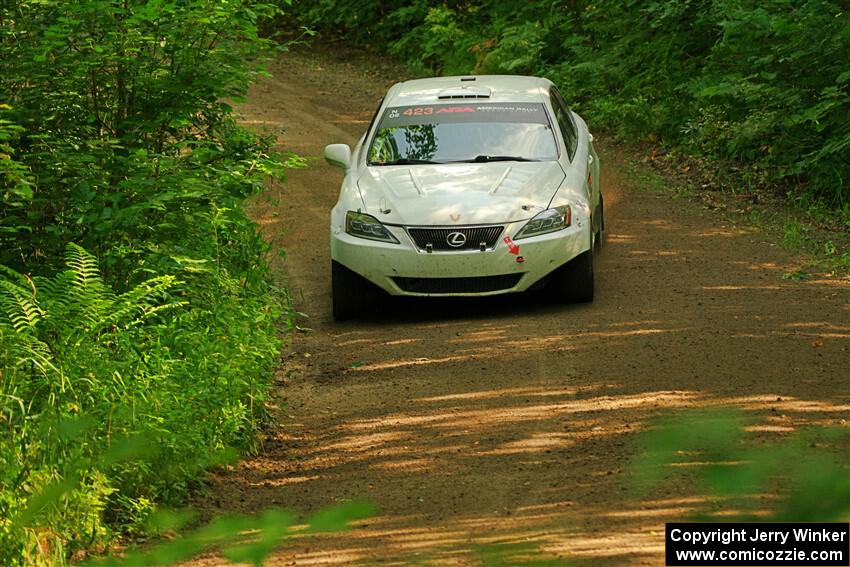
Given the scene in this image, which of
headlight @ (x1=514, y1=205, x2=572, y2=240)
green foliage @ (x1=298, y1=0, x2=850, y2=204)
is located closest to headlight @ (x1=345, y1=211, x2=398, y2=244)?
headlight @ (x1=514, y1=205, x2=572, y2=240)

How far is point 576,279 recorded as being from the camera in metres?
9.60

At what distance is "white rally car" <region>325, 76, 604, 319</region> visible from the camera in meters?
9.27

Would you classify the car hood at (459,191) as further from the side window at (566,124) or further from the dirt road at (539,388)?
the dirt road at (539,388)

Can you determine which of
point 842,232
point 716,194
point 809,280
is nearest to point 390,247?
point 809,280

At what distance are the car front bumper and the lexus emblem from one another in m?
0.07

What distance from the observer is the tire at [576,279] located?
955 centimetres

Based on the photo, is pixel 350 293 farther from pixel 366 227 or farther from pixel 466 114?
pixel 466 114

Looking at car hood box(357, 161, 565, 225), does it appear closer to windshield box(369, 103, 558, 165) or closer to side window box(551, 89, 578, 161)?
windshield box(369, 103, 558, 165)

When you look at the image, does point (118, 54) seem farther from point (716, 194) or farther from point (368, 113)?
point (368, 113)

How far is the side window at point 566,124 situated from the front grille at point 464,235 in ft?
4.69

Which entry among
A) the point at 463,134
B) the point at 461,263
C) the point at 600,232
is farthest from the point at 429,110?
the point at 600,232

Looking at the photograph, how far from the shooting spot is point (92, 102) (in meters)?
8.25

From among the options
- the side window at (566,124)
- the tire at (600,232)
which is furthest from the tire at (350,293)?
the tire at (600,232)

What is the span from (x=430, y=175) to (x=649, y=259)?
9.24 ft
